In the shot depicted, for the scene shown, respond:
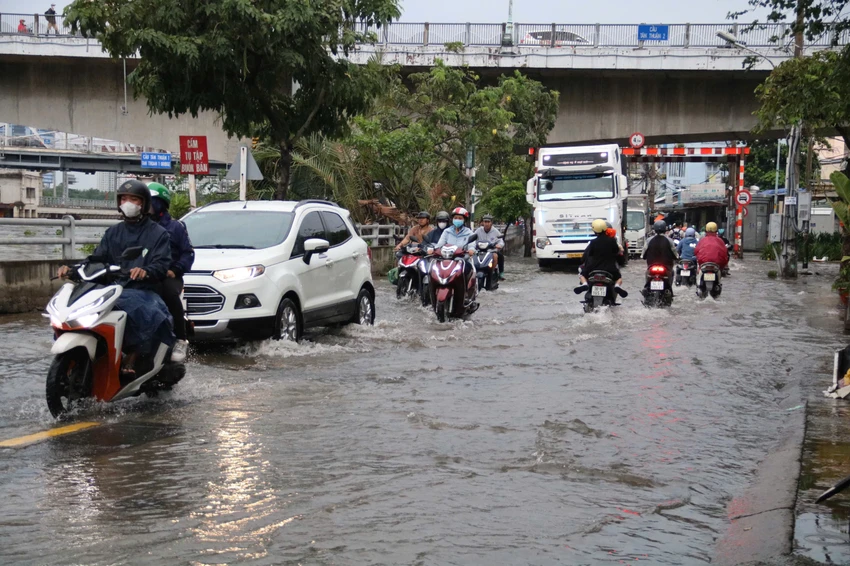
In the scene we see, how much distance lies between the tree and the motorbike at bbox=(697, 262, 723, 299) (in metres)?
7.00

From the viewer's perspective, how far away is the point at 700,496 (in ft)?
19.0

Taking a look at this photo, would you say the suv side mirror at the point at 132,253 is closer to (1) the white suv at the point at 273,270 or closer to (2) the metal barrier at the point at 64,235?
(1) the white suv at the point at 273,270

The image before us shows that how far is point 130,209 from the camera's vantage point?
25.0ft

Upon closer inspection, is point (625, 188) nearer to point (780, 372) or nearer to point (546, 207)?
point (546, 207)

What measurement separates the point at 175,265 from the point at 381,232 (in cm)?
2248

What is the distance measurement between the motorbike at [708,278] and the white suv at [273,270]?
850cm

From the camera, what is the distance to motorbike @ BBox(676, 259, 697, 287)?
22.9 m

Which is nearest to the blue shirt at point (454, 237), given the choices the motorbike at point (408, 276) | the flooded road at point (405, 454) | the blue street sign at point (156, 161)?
the motorbike at point (408, 276)

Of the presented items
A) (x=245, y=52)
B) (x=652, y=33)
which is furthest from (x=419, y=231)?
(x=652, y=33)

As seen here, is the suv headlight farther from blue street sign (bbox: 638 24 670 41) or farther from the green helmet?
→ blue street sign (bbox: 638 24 670 41)

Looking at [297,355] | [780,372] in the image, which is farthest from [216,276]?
[780,372]

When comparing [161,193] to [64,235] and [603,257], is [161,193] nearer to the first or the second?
[64,235]

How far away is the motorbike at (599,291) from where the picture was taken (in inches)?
632

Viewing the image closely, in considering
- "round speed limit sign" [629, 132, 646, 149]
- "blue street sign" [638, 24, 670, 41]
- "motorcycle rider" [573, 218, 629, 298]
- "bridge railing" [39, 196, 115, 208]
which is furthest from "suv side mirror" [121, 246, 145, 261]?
"bridge railing" [39, 196, 115, 208]
